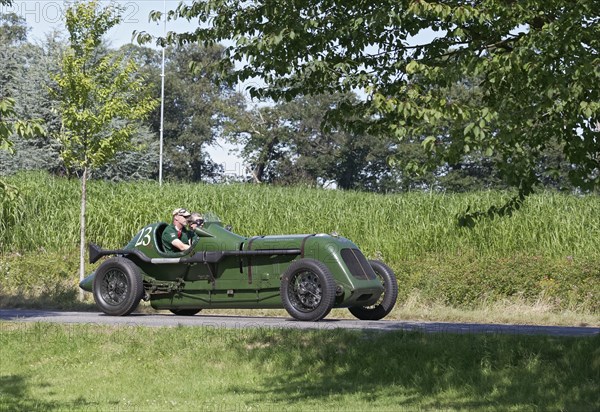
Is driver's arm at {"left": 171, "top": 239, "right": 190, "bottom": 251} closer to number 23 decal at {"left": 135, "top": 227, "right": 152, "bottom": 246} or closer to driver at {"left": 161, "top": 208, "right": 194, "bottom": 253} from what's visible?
driver at {"left": 161, "top": 208, "right": 194, "bottom": 253}

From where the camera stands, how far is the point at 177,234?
1716cm

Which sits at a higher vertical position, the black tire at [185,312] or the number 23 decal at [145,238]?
the number 23 decal at [145,238]

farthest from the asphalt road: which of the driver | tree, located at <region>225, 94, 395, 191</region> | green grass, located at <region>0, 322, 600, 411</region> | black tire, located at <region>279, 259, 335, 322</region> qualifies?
tree, located at <region>225, 94, 395, 191</region>

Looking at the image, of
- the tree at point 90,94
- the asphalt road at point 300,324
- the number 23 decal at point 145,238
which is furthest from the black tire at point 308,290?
the tree at point 90,94

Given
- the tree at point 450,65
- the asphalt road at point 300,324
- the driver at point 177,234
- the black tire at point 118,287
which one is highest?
the tree at point 450,65

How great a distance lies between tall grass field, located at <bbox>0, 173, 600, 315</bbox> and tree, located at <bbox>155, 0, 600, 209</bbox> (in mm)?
8449

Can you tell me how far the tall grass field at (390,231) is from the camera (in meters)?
20.4

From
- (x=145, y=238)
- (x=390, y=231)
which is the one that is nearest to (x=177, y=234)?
(x=145, y=238)

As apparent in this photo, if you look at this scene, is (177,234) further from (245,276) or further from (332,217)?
(332,217)

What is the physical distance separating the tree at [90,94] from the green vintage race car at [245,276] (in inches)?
183

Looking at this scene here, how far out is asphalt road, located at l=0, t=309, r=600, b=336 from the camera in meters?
13.2

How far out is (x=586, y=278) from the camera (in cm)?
2012

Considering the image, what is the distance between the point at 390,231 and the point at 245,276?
10.1 meters

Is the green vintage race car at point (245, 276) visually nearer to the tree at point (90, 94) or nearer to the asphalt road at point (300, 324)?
the asphalt road at point (300, 324)
